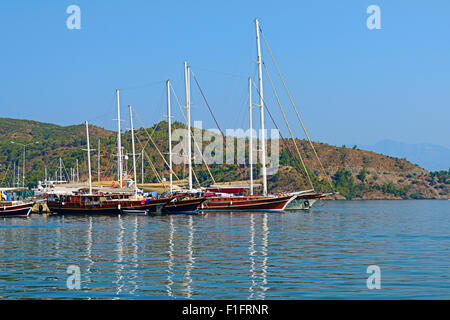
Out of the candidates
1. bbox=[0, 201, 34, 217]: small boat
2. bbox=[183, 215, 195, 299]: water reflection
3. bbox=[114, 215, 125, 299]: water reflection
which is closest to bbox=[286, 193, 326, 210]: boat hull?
bbox=[0, 201, 34, 217]: small boat

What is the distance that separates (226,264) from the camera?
28.4 m

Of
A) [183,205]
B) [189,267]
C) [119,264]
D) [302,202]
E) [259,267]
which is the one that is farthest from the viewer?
[302,202]

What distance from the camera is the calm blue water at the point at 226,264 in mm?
21484

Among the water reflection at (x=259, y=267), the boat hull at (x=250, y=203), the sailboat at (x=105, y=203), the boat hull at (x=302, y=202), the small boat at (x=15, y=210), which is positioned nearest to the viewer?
the water reflection at (x=259, y=267)

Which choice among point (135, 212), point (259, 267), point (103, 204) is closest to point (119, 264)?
point (259, 267)

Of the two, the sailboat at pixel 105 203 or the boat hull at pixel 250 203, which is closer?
the sailboat at pixel 105 203

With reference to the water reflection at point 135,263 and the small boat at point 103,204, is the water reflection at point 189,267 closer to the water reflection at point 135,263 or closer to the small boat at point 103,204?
the water reflection at point 135,263

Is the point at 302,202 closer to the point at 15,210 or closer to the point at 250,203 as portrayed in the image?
the point at 250,203

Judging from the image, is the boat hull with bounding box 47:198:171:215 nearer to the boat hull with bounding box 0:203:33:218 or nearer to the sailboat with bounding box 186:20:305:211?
the sailboat with bounding box 186:20:305:211

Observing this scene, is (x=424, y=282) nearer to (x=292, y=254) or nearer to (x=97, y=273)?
(x=292, y=254)

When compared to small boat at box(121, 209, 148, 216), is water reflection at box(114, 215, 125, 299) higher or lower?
higher

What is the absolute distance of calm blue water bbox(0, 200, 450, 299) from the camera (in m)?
21.5

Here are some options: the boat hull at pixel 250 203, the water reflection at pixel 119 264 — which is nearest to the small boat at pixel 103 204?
the boat hull at pixel 250 203
